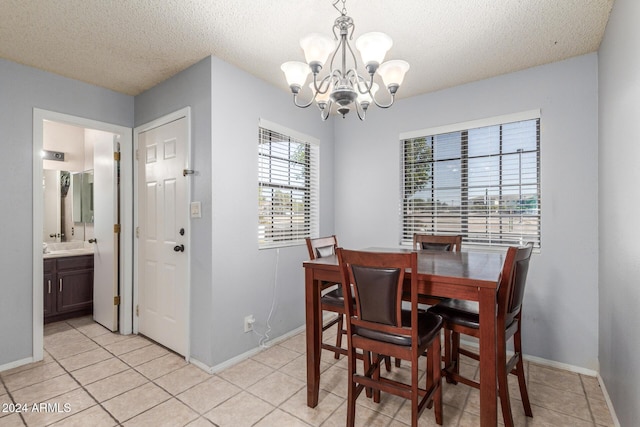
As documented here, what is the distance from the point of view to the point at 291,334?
10.4 ft

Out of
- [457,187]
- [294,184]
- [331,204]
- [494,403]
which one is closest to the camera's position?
[494,403]

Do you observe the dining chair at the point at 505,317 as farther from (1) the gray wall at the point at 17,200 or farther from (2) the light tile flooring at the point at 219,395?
(1) the gray wall at the point at 17,200

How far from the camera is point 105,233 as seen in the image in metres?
3.34

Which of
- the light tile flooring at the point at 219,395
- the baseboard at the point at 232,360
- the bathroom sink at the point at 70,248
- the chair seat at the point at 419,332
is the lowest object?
the light tile flooring at the point at 219,395

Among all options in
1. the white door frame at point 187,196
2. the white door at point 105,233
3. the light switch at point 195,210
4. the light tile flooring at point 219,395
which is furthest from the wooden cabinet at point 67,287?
the light switch at point 195,210

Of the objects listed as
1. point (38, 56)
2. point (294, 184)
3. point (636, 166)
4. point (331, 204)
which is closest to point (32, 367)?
point (38, 56)

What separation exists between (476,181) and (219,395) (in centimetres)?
286

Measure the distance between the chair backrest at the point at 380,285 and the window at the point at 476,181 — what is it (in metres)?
1.81

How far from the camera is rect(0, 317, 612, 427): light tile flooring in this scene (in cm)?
186

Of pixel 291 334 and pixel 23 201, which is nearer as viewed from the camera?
pixel 23 201

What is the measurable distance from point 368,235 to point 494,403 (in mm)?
2266

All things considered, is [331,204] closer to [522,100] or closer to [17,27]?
[522,100]

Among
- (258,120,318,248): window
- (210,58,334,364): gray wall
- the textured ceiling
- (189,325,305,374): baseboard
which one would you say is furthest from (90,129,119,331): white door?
(258,120,318,248): window

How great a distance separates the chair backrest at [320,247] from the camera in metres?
2.40
